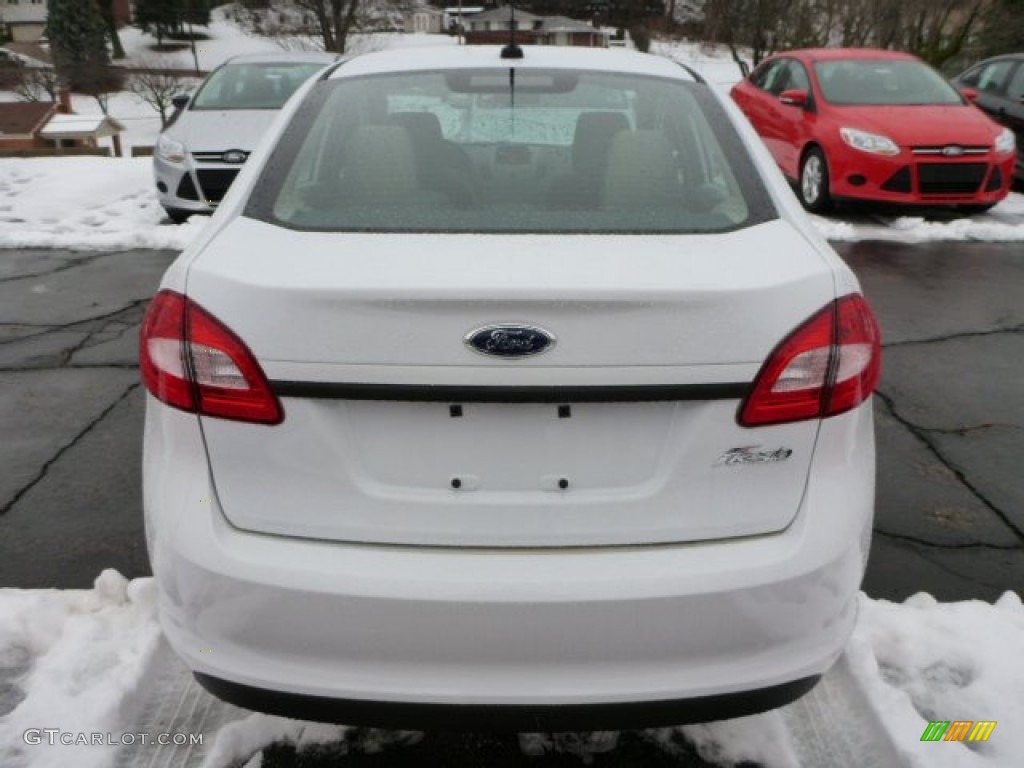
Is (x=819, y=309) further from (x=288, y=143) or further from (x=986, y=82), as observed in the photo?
(x=986, y=82)

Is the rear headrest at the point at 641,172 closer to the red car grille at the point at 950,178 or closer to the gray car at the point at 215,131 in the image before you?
the gray car at the point at 215,131

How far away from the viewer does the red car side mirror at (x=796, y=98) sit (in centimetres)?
960

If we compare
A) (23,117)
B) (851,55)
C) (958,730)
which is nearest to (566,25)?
(23,117)

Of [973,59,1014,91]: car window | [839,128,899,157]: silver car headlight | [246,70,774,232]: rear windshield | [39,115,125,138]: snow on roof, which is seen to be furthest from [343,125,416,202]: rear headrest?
[39,115,125,138]: snow on roof

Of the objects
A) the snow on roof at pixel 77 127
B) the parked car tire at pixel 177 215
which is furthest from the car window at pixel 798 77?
the snow on roof at pixel 77 127

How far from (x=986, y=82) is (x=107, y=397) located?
11591 millimetres

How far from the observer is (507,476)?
180cm

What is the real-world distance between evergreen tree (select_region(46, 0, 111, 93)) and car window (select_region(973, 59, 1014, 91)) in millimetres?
73715

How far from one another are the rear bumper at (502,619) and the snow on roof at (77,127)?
52.3m

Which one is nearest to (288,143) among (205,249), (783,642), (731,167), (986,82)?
(205,249)

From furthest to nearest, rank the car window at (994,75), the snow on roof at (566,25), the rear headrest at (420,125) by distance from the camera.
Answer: the snow on roof at (566,25) < the car window at (994,75) < the rear headrest at (420,125)

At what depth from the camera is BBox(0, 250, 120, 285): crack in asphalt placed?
7117 mm

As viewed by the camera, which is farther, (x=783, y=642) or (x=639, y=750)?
(x=639, y=750)

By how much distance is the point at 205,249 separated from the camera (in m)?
1.99
